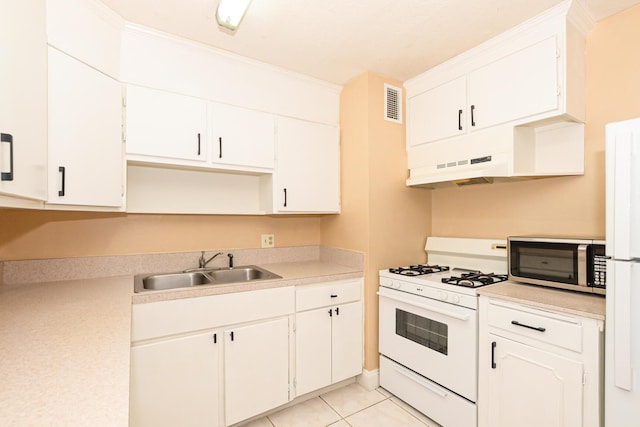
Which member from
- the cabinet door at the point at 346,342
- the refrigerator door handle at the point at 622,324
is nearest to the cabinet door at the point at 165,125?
the cabinet door at the point at 346,342

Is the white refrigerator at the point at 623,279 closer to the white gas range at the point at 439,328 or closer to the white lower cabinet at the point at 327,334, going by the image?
the white gas range at the point at 439,328

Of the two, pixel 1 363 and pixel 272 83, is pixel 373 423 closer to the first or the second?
pixel 1 363

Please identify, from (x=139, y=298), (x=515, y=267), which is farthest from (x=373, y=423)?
(x=139, y=298)

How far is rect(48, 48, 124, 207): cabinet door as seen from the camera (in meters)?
1.40

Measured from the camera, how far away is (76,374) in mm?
801

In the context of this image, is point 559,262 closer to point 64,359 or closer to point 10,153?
point 64,359

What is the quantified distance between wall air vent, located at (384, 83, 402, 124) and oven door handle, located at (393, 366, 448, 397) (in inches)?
75.9

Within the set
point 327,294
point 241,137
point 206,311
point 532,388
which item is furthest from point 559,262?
point 241,137

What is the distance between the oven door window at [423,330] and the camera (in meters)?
1.90

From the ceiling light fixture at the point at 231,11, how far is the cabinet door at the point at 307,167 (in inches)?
33.7

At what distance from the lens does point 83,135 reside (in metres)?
1.53

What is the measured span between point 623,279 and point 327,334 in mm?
1648

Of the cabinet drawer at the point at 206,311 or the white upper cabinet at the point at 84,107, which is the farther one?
the cabinet drawer at the point at 206,311

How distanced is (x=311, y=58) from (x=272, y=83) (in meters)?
0.35
